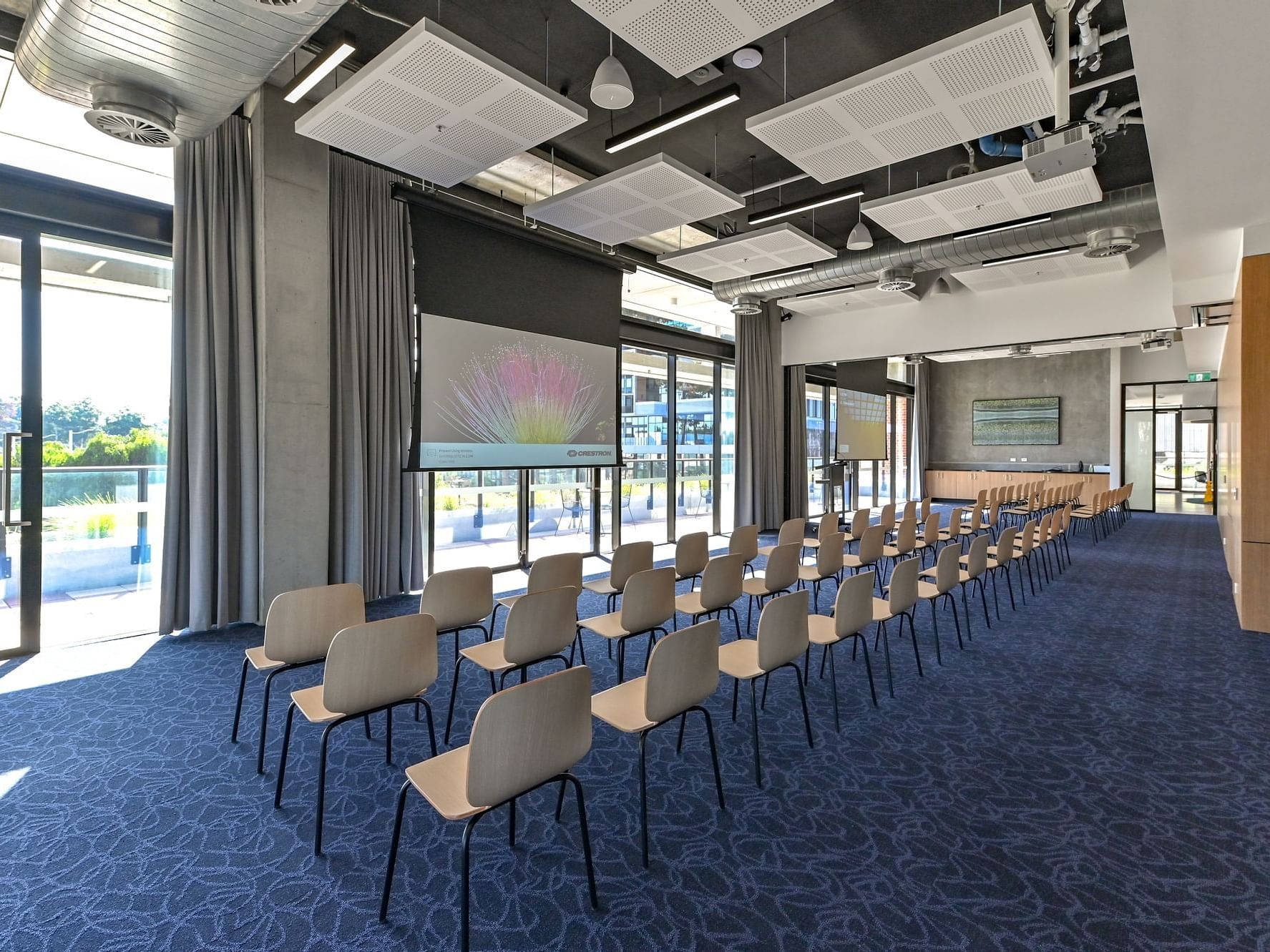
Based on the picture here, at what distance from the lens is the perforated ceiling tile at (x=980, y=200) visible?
17.3ft

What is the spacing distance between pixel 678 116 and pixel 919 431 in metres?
15.9

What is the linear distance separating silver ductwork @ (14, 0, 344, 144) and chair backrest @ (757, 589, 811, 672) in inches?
133

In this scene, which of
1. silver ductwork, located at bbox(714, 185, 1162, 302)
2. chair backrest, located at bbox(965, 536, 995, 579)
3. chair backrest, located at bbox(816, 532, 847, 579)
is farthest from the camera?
silver ductwork, located at bbox(714, 185, 1162, 302)

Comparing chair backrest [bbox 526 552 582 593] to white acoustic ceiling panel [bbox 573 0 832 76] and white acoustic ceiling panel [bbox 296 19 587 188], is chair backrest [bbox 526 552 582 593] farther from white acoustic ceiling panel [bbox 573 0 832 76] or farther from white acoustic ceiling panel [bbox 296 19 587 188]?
white acoustic ceiling panel [bbox 573 0 832 76]

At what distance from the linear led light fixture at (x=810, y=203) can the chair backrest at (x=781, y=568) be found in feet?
12.6

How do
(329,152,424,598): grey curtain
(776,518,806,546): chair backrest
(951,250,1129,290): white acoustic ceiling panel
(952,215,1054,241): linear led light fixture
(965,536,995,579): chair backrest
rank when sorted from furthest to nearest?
(951,250,1129,290): white acoustic ceiling panel < (952,215,1054,241): linear led light fixture < (776,518,806,546): chair backrest < (329,152,424,598): grey curtain < (965,536,995,579): chair backrest

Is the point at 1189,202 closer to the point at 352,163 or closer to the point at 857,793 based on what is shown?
the point at 857,793

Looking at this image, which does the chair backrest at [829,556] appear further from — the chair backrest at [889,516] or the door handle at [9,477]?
the door handle at [9,477]

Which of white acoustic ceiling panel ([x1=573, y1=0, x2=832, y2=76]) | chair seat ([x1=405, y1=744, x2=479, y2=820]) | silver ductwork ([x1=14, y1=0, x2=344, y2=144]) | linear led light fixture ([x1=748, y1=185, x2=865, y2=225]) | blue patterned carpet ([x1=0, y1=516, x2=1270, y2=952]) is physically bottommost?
blue patterned carpet ([x1=0, y1=516, x2=1270, y2=952])

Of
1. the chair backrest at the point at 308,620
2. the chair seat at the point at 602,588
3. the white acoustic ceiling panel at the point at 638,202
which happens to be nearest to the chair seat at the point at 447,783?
the chair backrest at the point at 308,620

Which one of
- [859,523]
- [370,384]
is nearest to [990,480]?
[859,523]

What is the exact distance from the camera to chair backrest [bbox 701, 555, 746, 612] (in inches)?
169

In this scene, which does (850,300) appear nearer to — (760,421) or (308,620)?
(760,421)

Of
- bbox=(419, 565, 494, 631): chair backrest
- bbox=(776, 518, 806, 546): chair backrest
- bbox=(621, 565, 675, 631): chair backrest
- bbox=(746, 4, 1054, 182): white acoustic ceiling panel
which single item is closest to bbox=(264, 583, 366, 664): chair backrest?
bbox=(419, 565, 494, 631): chair backrest
